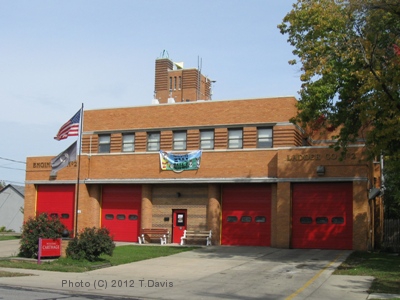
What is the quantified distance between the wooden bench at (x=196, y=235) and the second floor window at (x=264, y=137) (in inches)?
229

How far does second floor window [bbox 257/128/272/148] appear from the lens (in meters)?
31.8

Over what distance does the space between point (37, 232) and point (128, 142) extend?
47.4 feet

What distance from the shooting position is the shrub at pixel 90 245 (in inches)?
805

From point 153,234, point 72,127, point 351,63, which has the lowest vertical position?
point 153,234

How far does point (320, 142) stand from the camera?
38.4 m

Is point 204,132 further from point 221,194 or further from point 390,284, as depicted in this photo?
point 390,284

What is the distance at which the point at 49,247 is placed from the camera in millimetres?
21344

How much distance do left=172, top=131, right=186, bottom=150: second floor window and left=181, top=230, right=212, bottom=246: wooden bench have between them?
5131 millimetres

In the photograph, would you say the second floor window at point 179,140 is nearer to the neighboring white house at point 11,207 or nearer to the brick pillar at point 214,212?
the brick pillar at point 214,212

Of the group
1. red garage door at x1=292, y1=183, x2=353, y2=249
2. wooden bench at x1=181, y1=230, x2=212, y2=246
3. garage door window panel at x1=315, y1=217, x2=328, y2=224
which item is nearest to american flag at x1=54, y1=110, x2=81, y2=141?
wooden bench at x1=181, y1=230, x2=212, y2=246

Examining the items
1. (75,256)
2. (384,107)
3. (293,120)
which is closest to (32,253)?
(75,256)

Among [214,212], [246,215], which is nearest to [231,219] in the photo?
[246,215]

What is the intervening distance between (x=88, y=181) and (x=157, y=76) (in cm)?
2957

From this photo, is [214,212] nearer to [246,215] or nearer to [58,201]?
[246,215]
